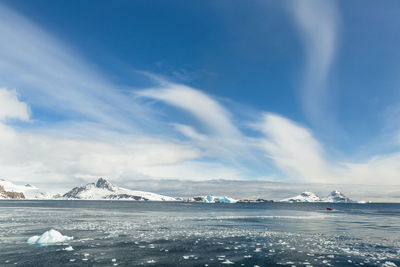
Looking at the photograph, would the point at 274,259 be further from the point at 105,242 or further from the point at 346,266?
the point at 105,242

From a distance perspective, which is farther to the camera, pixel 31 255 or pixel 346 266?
pixel 31 255

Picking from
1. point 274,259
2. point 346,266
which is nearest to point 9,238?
point 274,259

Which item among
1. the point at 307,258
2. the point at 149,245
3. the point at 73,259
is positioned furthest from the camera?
the point at 149,245

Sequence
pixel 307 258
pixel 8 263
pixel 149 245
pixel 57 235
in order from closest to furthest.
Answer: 1. pixel 8 263
2. pixel 307 258
3. pixel 149 245
4. pixel 57 235

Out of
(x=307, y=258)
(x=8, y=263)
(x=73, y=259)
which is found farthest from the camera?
(x=307, y=258)

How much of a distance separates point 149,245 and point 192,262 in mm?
8361

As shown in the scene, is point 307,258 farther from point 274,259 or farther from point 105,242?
point 105,242

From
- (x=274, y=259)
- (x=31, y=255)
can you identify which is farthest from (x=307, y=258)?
(x=31, y=255)

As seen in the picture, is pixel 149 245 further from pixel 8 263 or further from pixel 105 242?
pixel 8 263

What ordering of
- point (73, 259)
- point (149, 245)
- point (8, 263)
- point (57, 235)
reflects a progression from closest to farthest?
1. point (8, 263)
2. point (73, 259)
3. point (149, 245)
4. point (57, 235)

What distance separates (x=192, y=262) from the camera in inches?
870

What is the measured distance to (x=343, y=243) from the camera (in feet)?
106

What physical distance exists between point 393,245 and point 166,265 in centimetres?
2637

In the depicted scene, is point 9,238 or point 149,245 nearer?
point 149,245
